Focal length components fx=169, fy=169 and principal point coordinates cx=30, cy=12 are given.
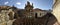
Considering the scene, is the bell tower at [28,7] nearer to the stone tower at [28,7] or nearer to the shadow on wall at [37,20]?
the stone tower at [28,7]

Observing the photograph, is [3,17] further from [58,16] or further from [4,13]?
[58,16]

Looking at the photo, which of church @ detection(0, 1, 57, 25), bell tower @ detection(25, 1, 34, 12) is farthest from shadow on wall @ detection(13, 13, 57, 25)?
bell tower @ detection(25, 1, 34, 12)

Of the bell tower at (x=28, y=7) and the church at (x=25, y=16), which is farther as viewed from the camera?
the bell tower at (x=28, y=7)

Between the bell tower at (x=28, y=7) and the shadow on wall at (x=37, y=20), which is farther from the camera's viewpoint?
the bell tower at (x=28, y=7)

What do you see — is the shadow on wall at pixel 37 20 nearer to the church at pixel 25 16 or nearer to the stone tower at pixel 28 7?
the church at pixel 25 16

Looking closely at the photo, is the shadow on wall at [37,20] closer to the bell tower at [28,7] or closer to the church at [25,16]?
the church at [25,16]

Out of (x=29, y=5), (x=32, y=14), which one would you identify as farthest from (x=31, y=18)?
(x=29, y=5)

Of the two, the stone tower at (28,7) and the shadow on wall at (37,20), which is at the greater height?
the stone tower at (28,7)

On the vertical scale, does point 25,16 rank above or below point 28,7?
below

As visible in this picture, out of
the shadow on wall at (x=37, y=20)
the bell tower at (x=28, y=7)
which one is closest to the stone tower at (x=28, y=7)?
the bell tower at (x=28, y=7)

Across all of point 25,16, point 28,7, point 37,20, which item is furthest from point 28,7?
point 37,20

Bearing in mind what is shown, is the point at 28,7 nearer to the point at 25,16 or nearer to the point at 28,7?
the point at 28,7

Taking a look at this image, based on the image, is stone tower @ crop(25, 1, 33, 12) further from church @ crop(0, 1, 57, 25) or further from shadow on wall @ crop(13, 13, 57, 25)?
shadow on wall @ crop(13, 13, 57, 25)

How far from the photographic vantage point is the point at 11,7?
14.9 ft
